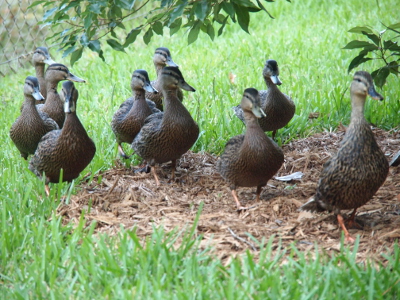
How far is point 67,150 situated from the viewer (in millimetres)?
4750

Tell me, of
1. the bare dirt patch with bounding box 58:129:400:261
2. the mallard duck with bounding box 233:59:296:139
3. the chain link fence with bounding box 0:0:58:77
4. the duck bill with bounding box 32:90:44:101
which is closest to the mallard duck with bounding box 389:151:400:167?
the bare dirt patch with bounding box 58:129:400:261

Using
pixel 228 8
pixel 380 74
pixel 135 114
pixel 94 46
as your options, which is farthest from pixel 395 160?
pixel 94 46

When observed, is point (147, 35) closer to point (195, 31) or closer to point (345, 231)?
point (195, 31)

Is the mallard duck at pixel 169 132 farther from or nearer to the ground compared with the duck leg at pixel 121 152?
farther from the ground

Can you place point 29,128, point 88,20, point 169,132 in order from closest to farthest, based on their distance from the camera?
point 88,20
point 169,132
point 29,128

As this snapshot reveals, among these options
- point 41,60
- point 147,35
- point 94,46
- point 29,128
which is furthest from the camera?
point 41,60

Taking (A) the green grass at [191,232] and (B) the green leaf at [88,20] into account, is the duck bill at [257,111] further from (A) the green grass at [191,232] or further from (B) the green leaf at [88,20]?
(B) the green leaf at [88,20]

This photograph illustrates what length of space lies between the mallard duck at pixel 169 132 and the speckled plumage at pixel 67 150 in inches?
25.5

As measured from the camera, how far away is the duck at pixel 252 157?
4.49m

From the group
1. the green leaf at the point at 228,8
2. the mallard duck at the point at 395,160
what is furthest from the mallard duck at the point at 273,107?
the green leaf at the point at 228,8

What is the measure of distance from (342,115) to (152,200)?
108 inches

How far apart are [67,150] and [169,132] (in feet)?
3.23

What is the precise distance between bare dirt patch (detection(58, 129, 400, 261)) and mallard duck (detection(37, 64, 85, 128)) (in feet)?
3.87

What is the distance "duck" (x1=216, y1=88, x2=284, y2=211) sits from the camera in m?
4.49
